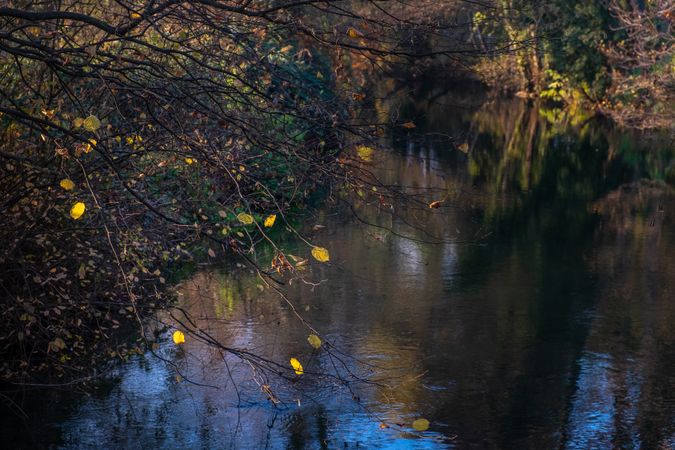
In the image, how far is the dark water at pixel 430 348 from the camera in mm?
8469

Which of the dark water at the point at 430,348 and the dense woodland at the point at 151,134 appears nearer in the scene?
the dense woodland at the point at 151,134

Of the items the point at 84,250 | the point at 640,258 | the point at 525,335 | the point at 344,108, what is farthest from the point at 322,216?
the point at 344,108

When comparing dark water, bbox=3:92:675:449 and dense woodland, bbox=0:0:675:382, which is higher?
dense woodland, bbox=0:0:675:382

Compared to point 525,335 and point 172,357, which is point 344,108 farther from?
point 525,335

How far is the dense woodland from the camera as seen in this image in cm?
609

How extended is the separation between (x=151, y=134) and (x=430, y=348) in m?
3.75

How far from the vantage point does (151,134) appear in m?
8.63

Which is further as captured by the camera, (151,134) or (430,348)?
(430,348)

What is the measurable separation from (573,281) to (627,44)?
2395 cm

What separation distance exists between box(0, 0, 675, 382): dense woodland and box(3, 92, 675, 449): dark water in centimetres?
51

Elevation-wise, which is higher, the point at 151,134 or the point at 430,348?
the point at 151,134

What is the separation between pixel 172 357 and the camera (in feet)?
34.2

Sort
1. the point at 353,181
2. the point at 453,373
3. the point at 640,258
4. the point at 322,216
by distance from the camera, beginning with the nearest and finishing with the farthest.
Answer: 1. the point at 353,181
2. the point at 453,373
3. the point at 640,258
4. the point at 322,216

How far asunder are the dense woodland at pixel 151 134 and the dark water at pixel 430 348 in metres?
0.51
